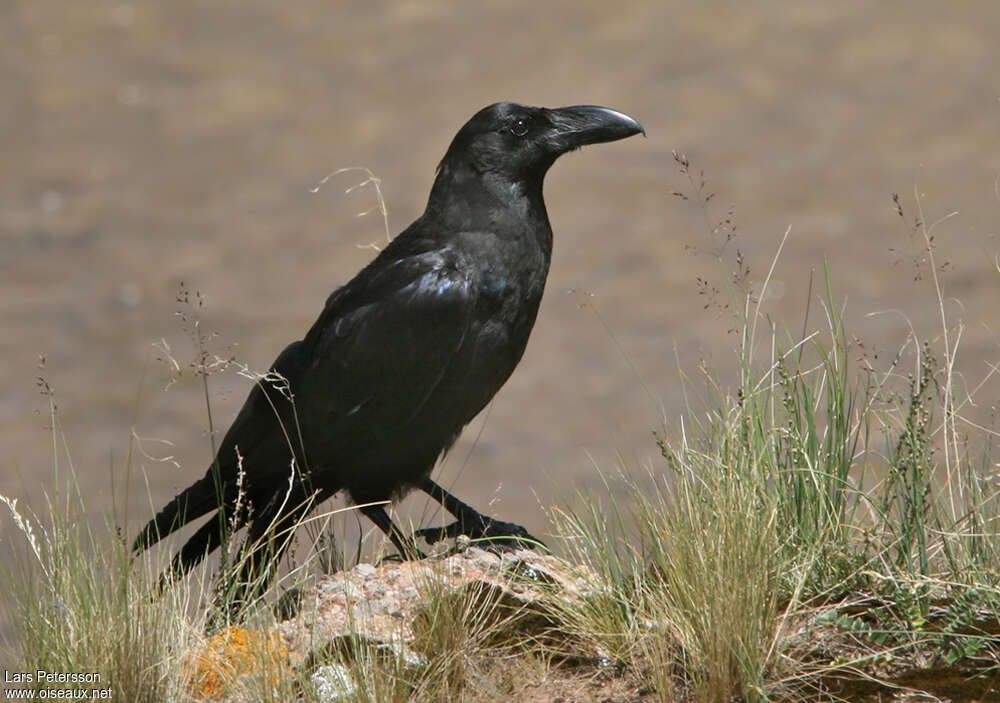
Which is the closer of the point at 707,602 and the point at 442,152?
the point at 707,602

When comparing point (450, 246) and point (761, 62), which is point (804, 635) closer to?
point (450, 246)

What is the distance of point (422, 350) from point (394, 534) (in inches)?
24.9

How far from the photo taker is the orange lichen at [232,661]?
11.6 feet

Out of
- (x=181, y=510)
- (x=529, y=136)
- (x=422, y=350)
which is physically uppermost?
(x=529, y=136)

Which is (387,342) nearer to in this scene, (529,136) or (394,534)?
(394,534)

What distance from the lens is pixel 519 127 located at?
5.14m

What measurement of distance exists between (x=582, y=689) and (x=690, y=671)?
0.28 metres

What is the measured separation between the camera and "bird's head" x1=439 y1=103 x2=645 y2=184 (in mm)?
5113

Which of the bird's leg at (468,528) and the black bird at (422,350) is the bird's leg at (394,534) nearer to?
the black bird at (422,350)

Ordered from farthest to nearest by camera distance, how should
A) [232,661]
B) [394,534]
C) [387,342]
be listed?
1. [387,342]
2. [394,534]
3. [232,661]

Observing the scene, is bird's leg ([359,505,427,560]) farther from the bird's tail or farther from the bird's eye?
the bird's eye

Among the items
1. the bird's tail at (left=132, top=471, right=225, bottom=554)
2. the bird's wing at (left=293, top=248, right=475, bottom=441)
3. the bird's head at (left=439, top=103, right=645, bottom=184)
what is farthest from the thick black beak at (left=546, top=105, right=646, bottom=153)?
the bird's tail at (left=132, top=471, right=225, bottom=554)

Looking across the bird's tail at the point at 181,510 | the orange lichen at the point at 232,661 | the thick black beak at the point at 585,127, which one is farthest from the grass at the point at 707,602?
the thick black beak at the point at 585,127

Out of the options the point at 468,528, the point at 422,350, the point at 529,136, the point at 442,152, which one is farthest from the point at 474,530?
the point at 442,152
